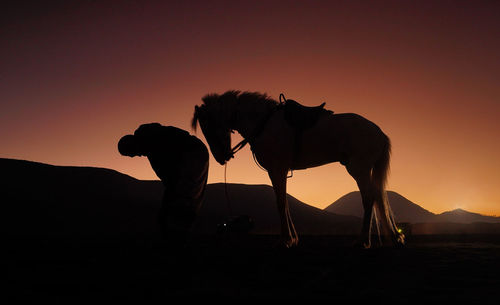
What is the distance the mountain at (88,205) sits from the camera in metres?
49.2

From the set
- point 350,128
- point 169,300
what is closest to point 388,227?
point 350,128

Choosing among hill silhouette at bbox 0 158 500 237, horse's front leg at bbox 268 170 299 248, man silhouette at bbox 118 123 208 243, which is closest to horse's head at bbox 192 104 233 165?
horse's front leg at bbox 268 170 299 248

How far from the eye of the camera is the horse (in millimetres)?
6152

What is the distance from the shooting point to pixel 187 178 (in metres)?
4.92

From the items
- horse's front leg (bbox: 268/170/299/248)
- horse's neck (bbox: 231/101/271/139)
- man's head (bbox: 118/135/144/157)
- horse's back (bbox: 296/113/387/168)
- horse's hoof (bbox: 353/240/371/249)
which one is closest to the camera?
man's head (bbox: 118/135/144/157)

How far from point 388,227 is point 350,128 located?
5.65 feet

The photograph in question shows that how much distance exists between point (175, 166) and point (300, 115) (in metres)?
2.29

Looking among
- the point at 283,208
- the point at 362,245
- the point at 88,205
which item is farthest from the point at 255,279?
the point at 88,205

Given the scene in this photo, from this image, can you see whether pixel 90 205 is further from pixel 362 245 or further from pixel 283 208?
pixel 362 245

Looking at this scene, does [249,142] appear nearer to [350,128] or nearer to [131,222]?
[350,128]

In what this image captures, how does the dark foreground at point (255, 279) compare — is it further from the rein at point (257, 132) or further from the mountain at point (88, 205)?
the mountain at point (88, 205)

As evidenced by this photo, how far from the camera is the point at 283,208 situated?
605 centimetres

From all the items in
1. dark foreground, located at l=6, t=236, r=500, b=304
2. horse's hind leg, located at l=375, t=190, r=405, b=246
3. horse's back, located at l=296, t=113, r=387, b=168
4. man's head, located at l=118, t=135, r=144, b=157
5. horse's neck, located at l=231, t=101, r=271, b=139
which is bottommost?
dark foreground, located at l=6, t=236, r=500, b=304

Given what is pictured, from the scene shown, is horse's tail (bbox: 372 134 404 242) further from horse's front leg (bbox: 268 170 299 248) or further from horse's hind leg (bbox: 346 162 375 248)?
horse's front leg (bbox: 268 170 299 248)
